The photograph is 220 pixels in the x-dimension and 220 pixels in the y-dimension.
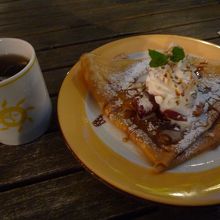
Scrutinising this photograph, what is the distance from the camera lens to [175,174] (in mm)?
753

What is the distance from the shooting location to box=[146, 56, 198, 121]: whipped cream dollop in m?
0.91

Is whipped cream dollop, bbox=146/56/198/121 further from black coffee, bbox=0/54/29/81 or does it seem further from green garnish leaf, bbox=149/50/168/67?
black coffee, bbox=0/54/29/81

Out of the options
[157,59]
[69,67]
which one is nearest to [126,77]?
[157,59]

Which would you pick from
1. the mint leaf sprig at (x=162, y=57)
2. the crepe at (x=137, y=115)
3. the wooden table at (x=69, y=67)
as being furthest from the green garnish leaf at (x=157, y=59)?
the wooden table at (x=69, y=67)

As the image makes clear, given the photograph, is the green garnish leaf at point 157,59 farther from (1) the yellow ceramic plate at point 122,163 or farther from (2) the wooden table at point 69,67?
(2) the wooden table at point 69,67

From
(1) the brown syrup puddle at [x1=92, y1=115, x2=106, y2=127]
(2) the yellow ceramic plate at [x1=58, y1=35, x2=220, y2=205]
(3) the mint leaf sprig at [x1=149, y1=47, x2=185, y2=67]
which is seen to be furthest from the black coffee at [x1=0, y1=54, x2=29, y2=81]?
(3) the mint leaf sprig at [x1=149, y1=47, x2=185, y2=67]

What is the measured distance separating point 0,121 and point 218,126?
2.11ft

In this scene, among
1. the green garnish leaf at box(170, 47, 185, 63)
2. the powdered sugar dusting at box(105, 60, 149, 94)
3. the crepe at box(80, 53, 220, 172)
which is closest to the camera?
the crepe at box(80, 53, 220, 172)

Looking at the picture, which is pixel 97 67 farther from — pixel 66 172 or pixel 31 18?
pixel 31 18

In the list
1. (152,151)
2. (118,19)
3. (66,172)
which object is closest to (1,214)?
(66,172)

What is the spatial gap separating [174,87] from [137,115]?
14 cm

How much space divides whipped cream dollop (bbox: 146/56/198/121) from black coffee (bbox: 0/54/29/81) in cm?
40

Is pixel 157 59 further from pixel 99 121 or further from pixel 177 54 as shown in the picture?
pixel 99 121

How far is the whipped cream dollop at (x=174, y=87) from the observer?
0.91 metres
